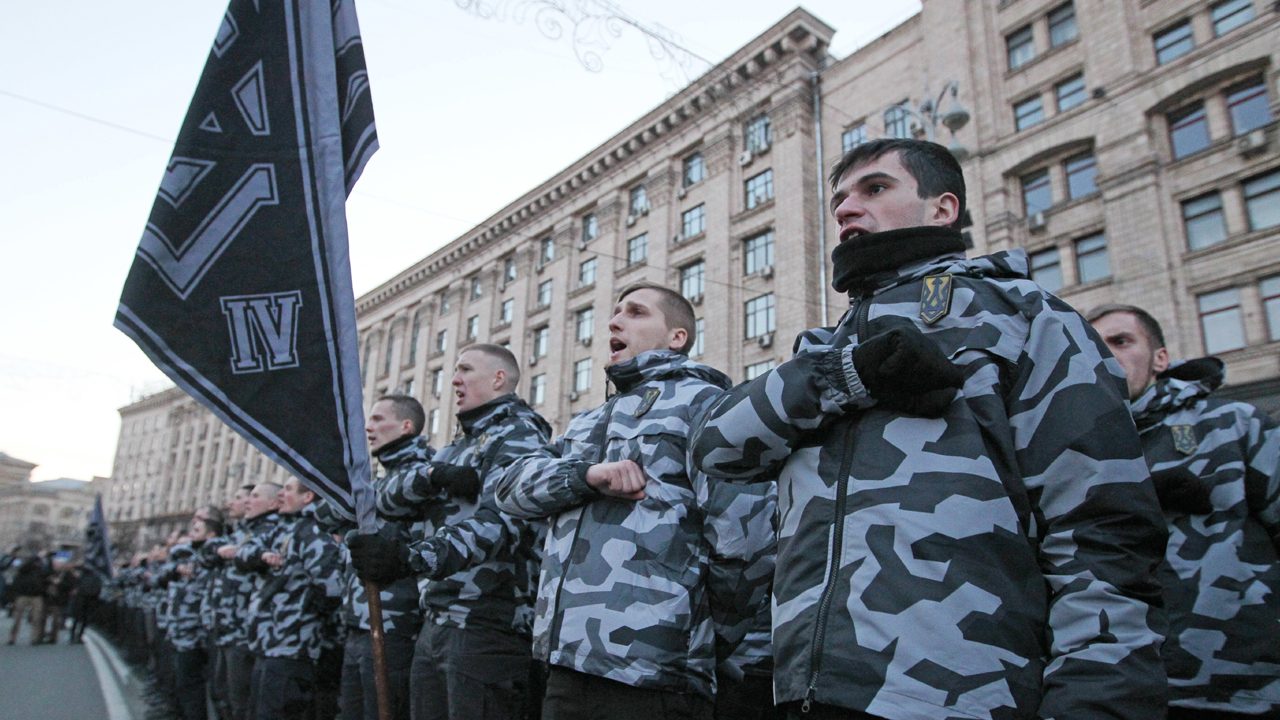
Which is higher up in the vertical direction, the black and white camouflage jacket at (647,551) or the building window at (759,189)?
the building window at (759,189)

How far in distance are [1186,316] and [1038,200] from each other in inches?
183

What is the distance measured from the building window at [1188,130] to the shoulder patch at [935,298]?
19282 mm

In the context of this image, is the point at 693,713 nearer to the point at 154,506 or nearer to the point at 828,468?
the point at 828,468

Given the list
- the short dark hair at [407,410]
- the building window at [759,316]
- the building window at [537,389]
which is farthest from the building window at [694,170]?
the short dark hair at [407,410]

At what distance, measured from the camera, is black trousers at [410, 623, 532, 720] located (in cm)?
380

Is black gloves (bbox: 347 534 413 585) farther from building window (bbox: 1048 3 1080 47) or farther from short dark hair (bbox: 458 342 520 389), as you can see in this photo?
building window (bbox: 1048 3 1080 47)

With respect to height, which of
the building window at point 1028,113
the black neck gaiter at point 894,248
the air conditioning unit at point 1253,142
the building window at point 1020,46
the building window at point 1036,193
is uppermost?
the building window at point 1020,46

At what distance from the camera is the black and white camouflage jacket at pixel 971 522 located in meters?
1.51

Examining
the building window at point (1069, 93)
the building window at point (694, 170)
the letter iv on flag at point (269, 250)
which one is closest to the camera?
the letter iv on flag at point (269, 250)

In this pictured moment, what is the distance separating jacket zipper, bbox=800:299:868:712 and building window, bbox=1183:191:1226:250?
1871 cm

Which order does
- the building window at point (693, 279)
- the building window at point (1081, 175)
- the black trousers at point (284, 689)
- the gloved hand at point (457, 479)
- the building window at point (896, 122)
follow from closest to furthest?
the gloved hand at point (457, 479)
the black trousers at point (284, 689)
the building window at point (1081, 175)
the building window at point (896, 122)
the building window at point (693, 279)

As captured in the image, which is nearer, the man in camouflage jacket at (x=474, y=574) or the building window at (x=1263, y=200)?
the man in camouflage jacket at (x=474, y=574)

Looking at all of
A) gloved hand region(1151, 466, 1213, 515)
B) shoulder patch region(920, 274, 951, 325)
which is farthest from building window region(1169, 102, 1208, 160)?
shoulder patch region(920, 274, 951, 325)

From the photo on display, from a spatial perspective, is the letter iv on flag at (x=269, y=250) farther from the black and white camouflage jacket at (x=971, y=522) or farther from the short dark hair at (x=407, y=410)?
the short dark hair at (x=407, y=410)
